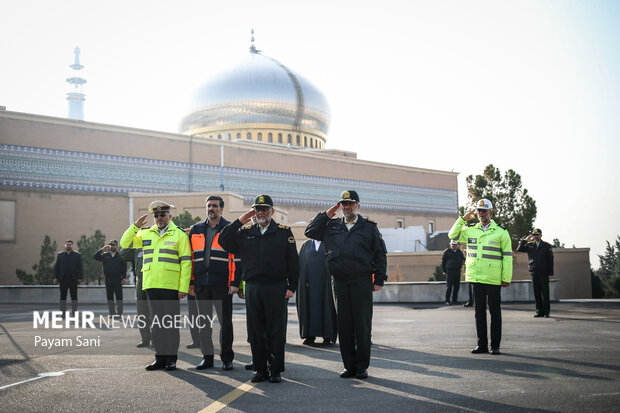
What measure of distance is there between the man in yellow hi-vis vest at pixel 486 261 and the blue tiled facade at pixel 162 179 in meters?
29.2

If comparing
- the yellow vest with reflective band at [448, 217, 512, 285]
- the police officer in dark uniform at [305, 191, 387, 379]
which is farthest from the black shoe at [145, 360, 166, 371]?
the yellow vest with reflective band at [448, 217, 512, 285]

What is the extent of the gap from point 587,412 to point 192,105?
48.7 meters

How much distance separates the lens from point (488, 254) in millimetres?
9398

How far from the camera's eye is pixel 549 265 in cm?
1490

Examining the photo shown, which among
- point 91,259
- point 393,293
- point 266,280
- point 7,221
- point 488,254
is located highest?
point 7,221

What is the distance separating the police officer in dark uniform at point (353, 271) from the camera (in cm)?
736

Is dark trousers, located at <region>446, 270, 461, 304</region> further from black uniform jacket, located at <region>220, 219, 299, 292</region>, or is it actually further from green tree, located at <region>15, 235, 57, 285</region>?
green tree, located at <region>15, 235, 57, 285</region>

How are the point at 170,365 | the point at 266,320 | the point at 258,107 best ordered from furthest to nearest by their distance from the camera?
the point at 258,107
the point at 170,365
the point at 266,320

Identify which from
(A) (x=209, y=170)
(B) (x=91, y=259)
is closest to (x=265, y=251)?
(B) (x=91, y=259)

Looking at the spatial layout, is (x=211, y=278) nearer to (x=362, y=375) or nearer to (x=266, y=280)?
(x=266, y=280)

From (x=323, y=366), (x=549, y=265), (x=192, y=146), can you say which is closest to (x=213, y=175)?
(x=192, y=146)

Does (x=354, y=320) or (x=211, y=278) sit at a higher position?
(x=211, y=278)

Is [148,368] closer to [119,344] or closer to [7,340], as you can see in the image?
[119,344]

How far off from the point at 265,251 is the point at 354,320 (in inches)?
44.8
